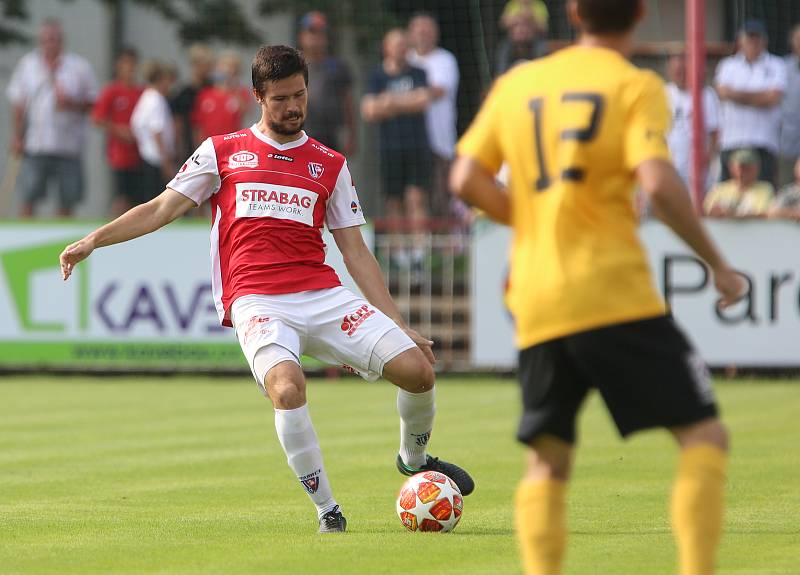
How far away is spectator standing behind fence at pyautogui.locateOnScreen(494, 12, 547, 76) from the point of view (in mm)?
17281

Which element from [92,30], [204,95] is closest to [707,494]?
[204,95]

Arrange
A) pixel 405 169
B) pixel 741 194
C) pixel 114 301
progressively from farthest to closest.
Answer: pixel 405 169
pixel 114 301
pixel 741 194

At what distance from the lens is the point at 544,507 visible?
484 centimetres

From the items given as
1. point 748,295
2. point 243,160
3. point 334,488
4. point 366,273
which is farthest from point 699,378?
point 748,295

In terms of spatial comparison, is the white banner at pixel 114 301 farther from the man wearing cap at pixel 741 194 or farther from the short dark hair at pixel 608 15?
the short dark hair at pixel 608 15

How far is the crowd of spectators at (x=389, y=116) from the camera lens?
17.4m

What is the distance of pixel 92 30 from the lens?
21.6 m

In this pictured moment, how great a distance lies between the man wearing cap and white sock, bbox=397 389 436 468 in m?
9.81

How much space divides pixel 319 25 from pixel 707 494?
13393 mm

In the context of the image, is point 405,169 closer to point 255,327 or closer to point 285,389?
point 255,327

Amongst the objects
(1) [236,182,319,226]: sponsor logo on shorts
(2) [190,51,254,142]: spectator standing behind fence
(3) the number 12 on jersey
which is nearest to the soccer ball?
(1) [236,182,319,226]: sponsor logo on shorts

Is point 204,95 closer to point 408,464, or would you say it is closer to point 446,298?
point 446,298

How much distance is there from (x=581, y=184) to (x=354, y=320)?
9.00 ft

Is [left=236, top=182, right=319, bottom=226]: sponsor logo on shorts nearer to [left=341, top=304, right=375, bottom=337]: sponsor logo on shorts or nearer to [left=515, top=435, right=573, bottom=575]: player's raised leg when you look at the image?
[left=341, top=304, right=375, bottom=337]: sponsor logo on shorts
